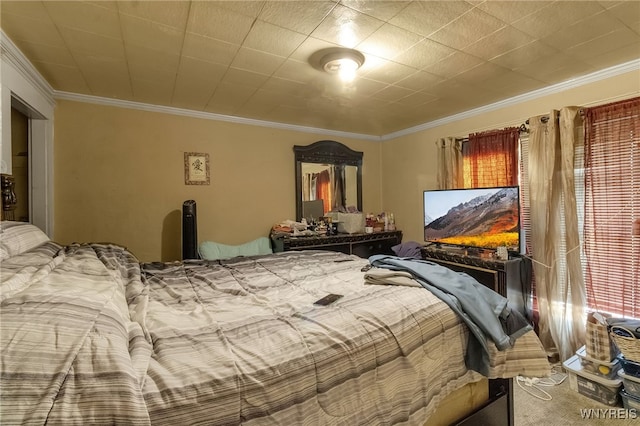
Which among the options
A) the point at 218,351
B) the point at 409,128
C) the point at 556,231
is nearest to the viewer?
the point at 218,351

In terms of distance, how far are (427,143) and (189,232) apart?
3193 millimetres

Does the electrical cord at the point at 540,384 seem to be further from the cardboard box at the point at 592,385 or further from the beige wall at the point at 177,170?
the beige wall at the point at 177,170

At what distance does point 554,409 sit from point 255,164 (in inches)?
143

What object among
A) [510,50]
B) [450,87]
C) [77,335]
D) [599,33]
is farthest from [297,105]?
[77,335]

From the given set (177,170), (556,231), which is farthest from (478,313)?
(177,170)

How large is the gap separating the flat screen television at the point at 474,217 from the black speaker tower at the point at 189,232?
2.67m

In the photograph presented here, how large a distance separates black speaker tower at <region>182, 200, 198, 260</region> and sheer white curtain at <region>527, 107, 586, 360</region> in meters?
3.41

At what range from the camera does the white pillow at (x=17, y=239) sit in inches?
56.5

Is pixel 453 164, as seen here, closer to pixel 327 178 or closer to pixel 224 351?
pixel 327 178

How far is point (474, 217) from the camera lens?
10.7 feet

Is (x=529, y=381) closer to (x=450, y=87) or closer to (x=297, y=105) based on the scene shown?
(x=450, y=87)

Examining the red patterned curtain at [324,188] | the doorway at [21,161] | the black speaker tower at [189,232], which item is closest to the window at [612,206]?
the red patterned curtain at [324,188]

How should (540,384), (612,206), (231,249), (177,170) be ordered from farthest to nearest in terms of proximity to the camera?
(231,249) → (177,170) → (612,206) → (540,384)

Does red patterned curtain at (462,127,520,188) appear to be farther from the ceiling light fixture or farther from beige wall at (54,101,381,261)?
beige wall at (54,101,381,261)
